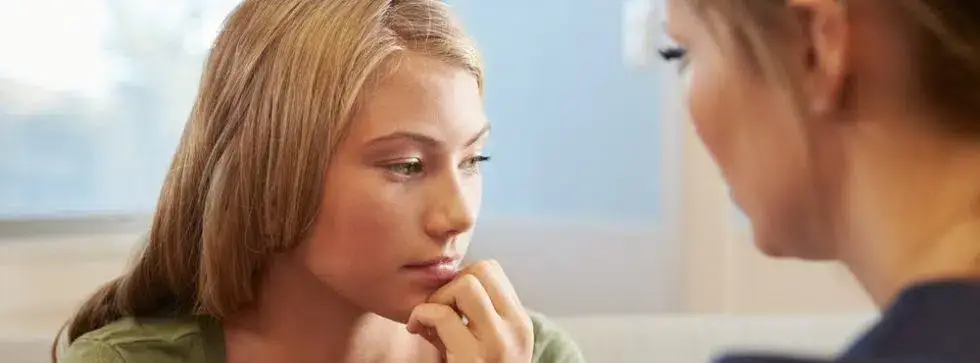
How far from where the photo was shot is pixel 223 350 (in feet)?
3.50

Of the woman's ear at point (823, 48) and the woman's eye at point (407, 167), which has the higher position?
the woman's ear at point (823, 48)

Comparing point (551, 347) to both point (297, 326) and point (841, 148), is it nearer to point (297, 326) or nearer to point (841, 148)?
point (297, 326)

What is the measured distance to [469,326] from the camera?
1.01 meters

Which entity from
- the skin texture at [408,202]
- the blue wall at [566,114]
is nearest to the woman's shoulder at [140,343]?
the skin texture at [408,202]

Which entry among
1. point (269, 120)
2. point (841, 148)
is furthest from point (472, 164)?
point (841, 148)

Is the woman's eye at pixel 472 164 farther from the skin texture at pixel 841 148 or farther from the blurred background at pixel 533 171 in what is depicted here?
the blurred background at pixel 533 171

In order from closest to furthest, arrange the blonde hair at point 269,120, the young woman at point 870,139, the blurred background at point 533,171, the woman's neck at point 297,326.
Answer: the young woman at point 870,139
the blonde hair at point 269,120
the woman's neck at point 297,326
the blurred background at point 533,171

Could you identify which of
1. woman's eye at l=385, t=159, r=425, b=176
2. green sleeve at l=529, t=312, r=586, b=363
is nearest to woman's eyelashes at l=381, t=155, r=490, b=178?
woman's eye at l=385, t=159, r=425, b=176

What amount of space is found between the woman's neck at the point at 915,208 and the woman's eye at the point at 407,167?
1.52ft

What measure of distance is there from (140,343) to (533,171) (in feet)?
3.23

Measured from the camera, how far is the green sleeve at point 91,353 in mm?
1020

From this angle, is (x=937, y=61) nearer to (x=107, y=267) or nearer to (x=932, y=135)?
(x=932, y=135)

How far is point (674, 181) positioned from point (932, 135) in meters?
1.37

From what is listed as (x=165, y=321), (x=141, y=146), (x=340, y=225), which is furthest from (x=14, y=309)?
(x=340, y=225)
